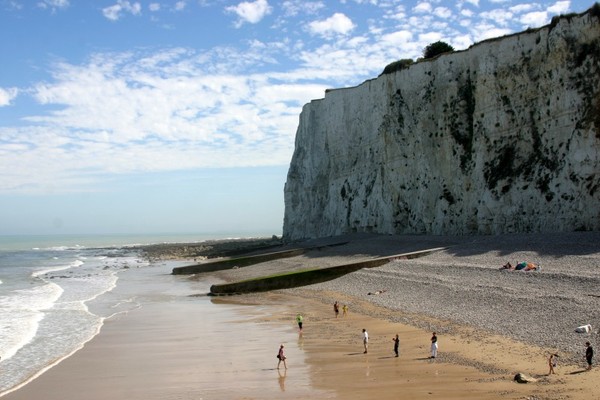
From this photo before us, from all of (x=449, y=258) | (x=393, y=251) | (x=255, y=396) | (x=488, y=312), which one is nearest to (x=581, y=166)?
(x=449, y=258)

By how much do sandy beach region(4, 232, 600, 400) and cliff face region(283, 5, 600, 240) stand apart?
3.51 m

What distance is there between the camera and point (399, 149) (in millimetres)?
39406

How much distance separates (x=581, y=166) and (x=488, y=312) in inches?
491

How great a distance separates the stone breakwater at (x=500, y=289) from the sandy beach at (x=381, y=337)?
60mm

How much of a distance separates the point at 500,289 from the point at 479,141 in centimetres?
1526

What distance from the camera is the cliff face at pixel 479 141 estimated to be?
26469mm

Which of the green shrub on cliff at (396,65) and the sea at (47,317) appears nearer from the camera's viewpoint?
the sea at (47,317)

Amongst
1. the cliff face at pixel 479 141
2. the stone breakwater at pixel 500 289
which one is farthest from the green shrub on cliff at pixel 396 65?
the stone breakwater at pixel 500 289

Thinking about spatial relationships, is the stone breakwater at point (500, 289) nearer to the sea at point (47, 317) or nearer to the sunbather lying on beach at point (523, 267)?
the sunbather lying on beach at point (523, 267)

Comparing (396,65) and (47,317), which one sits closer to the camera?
(47,317)

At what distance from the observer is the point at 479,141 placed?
31969 mm

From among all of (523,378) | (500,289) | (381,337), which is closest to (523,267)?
(500,289)

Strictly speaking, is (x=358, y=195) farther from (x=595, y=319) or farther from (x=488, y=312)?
(x=595, y=319)

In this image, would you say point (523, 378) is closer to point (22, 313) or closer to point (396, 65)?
point (22, 313)
